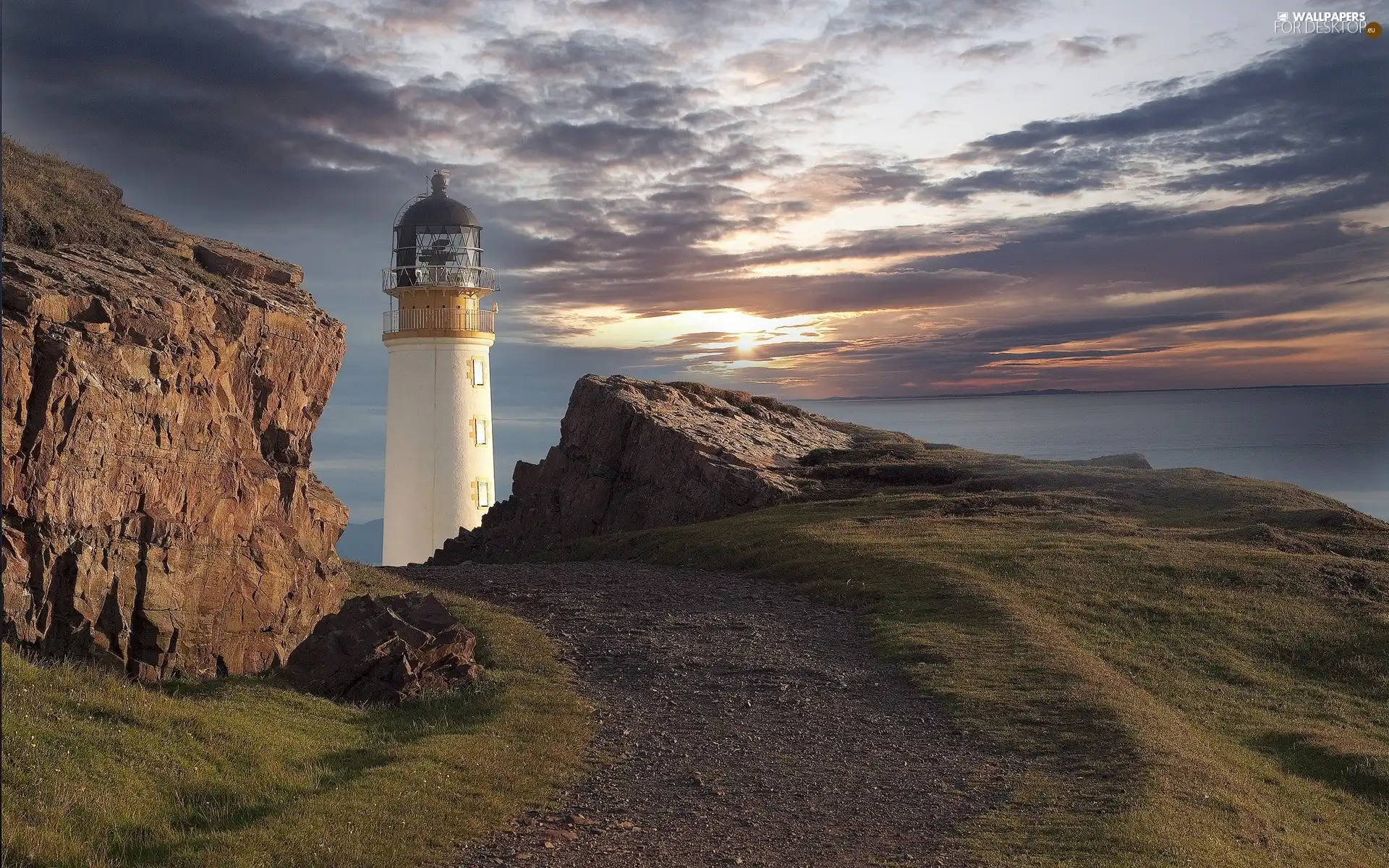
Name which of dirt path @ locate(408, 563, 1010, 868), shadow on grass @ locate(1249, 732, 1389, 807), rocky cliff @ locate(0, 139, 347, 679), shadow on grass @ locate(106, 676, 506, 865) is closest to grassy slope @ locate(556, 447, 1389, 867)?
shadow on grass @ locate(1249, 732, 1389, 807)

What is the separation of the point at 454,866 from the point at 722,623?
13566 mm

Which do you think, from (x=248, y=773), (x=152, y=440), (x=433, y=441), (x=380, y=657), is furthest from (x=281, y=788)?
(x=433, y=441)

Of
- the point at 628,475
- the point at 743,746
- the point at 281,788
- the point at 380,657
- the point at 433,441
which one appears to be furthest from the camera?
the point at 433,441

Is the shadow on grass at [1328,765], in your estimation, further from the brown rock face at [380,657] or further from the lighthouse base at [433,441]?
the lighthouse base at [433,441]

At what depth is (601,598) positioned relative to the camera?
91.9ft

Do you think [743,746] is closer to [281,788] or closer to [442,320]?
[281,788]

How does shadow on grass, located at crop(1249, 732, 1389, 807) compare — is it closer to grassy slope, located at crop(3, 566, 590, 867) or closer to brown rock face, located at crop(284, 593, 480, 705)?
grassy slope, located at crop(3, 566, 590, 867)

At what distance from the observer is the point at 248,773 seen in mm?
13812

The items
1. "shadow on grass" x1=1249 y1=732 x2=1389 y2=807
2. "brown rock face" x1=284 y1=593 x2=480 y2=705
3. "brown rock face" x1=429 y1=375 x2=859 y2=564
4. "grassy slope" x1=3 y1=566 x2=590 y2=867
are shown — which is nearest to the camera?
"grassy slope" x1=3 y1=566 x2=590 y2=867

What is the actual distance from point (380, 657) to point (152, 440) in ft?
16.2

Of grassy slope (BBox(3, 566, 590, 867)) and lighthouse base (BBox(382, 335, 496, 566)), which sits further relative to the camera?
lighthouse base (BBox(382, 335, 496, 566))

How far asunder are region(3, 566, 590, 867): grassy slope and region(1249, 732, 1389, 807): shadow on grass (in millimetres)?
11575

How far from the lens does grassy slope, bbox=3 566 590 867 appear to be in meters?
11.5

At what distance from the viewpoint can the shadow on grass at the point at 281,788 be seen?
11.5 meters
